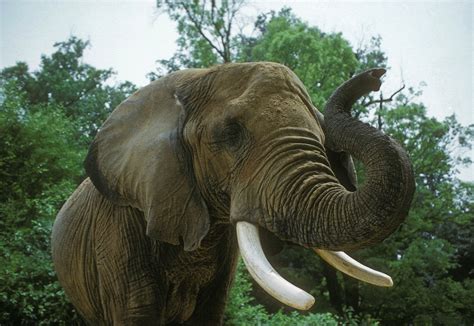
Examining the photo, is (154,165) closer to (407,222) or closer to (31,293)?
(31,293)

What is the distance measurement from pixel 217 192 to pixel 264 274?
59cm

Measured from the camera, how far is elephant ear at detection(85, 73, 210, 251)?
2.85 m

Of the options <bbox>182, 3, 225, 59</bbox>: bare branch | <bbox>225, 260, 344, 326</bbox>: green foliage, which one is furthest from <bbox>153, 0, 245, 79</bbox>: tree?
<bbox>225, 260, 344, 326</bbox>: green foliage

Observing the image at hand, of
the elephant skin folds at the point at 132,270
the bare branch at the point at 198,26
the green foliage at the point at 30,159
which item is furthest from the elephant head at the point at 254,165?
the bare branch at the point at 198,26

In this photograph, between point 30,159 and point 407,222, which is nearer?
point 30,159

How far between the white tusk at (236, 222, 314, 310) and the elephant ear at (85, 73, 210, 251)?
349 mm

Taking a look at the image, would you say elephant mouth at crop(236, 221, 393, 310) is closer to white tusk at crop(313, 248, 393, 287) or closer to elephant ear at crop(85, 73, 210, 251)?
white tusk at crop(313, 248, 393, 287)

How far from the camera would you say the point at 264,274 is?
2.36 metres

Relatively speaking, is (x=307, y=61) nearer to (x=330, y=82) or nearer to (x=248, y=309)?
(x=330, y=82)

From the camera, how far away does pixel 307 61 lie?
512 inches

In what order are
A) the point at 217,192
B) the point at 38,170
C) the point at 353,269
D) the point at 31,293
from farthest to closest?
1. the point at 38,170
2. the point at 31,293
3. the point at 217,192
4. the point at 353,269

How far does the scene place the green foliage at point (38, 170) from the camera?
557 cm

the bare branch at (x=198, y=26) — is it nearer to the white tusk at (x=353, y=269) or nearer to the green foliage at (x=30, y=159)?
the green foliage at (x=30, y=159)

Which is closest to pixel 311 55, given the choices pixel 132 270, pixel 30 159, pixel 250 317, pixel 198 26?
pixel 198 26
